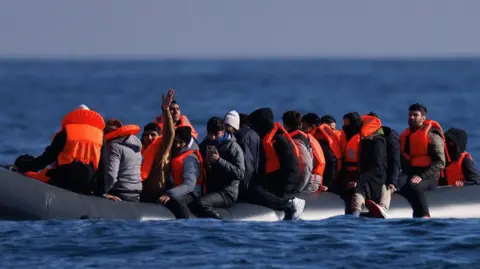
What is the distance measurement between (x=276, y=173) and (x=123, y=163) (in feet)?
6.93

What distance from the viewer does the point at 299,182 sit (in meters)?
19.0

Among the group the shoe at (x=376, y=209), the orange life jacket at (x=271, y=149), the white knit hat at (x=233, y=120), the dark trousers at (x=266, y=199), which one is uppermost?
the white knit hat at (x=233, y=120)

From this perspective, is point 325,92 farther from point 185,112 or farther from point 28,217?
point 28,217

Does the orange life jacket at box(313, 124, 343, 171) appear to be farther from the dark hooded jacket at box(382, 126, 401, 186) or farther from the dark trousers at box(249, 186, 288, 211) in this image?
the dark trousers at box(249, 186, 288, 211)

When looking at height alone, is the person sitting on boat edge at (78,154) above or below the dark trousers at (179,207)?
above

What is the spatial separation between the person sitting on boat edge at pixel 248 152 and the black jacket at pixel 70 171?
1874 mm

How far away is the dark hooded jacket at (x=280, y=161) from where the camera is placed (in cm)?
1859

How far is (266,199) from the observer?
734 inches

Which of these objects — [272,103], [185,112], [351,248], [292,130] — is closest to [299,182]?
[292,130]

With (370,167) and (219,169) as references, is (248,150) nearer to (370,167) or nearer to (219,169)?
(219,169)

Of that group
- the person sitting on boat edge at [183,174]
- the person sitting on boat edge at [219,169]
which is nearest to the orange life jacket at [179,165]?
the person sitting on boat edge at [183,174]

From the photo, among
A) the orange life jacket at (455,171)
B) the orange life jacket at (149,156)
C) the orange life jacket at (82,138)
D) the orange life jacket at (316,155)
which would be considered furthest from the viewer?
the orange life jacket at (455,171)

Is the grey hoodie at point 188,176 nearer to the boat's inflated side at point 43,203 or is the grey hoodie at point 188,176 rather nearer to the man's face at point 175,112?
the boat's inflated side at point 43,203

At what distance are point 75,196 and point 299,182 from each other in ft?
10.3
